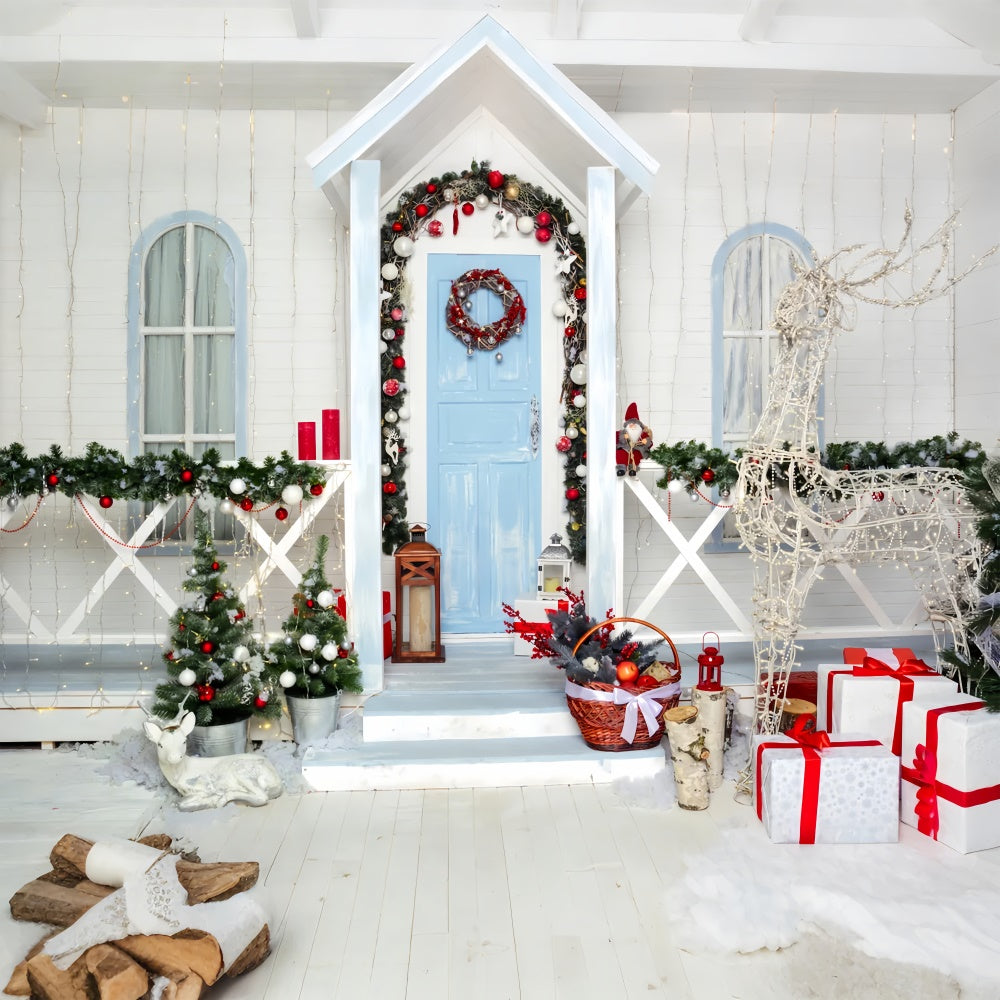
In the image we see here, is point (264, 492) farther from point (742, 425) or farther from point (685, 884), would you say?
point (742, 425)

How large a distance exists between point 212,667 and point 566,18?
4.09 metres

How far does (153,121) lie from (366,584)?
356 centimetres

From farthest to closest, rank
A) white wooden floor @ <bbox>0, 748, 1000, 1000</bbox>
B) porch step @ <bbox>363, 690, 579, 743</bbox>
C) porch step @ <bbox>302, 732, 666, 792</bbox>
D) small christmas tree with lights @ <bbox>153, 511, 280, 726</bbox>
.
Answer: porch step @ <bbox>363, 690, 579, 743</bbox>, small christmas tree with lights @ <bbox>153, 511, 280, 726</bbox>, porch step @ <bbox>302, 732, 666, 792</bbox>, white wooden floor @ <bbox>0, 748, 1000, 1000</bbox>

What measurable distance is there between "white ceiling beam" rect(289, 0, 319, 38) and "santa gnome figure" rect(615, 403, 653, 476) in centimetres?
285

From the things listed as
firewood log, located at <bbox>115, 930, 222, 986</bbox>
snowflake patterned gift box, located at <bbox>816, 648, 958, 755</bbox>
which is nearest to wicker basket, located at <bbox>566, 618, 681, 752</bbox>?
snowflake patterned gift box, located at <bbox>816, 648, 958, 755</bbox>

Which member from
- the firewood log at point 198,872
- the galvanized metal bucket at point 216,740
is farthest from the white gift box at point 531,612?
the firewood log at point 198,872

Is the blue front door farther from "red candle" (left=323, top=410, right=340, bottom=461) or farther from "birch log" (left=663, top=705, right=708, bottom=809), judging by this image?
"birch log" (left=663, top=705, right=708, bottom=809)

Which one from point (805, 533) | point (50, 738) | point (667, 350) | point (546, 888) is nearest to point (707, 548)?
point (805, 533)

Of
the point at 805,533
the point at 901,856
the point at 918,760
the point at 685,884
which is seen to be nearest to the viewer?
the point at 685,884

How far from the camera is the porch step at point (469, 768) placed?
4.31 meters

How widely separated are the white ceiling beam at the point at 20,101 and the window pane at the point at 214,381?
66.3 inches

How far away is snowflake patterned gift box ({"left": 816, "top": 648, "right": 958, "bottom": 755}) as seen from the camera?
3973 mm

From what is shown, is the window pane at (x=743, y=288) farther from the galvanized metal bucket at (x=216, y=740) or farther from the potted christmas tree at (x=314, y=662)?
the galvanized metal bucket at (x=216, y=740)

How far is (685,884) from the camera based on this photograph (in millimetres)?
3277
